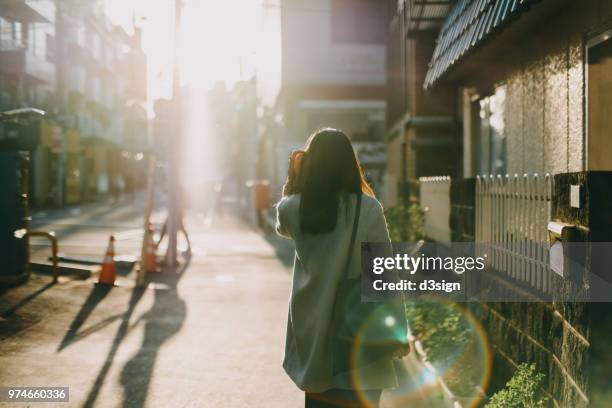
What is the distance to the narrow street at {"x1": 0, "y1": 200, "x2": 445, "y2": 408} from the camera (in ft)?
19.8

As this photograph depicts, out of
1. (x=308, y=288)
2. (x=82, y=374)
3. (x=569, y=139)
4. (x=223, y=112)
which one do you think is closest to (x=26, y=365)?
(x=82, y=374)

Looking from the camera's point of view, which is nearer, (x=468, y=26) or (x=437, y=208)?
(x=468, y=26)

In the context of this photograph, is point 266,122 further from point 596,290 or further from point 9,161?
point 596,290

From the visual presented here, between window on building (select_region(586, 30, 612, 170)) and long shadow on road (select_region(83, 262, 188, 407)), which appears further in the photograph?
window on building (select_region(586, 30, 612, 170))

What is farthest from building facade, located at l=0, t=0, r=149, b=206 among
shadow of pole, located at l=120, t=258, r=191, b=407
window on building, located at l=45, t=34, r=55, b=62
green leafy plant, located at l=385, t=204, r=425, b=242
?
green leafy plant, located at l=385, t=204, r=425, b=242

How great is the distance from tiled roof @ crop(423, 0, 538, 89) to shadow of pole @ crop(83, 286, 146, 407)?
476 centimetres

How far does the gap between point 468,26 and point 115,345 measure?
5365mm

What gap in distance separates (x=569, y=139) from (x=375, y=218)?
434cm

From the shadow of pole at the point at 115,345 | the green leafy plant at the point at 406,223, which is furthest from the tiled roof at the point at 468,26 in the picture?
the shadow of pole at the point at 115,345

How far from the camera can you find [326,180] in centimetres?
340

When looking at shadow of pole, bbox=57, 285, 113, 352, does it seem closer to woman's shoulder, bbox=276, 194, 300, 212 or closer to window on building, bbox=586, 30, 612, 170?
woman's shoulder, bbox=276, 194, 300, 212

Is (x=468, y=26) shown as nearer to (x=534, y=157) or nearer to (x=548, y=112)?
(x=548, y=112)

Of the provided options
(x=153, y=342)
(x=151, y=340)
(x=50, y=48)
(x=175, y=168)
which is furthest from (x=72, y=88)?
(x=153, y=342)

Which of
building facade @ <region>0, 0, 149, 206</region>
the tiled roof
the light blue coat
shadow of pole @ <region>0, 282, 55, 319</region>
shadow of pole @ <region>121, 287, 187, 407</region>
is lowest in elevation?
shadow of pole @ <region>121, 287, 187, 407</region>
